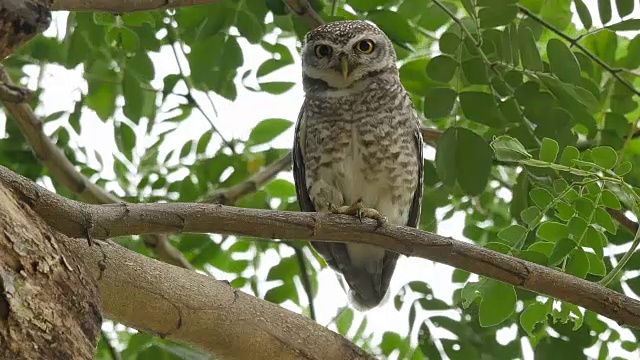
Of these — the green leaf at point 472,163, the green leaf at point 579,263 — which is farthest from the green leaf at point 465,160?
the green leaf at point 579,263

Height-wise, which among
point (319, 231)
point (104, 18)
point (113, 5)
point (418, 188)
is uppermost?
point (113, 5)

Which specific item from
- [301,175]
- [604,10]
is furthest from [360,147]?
[604,10]

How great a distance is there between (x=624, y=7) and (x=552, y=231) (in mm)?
519

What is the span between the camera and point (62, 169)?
2.02 metres

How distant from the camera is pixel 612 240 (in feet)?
5.95

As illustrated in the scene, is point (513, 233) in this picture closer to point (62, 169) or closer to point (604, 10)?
point (604, 10)

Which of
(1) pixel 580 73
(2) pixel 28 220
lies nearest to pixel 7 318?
(2) pixel 28 220

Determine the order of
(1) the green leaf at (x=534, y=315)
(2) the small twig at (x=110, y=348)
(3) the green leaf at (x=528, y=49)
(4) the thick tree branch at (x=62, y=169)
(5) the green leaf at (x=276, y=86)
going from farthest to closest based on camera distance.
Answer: (5) the green leaf at (x=276, y=86) < (4) the thick tree branch at (x=62, y=169) < (2) the small twig at (x=110, y=348) < (3) the green leaf at (x=528, y=49) < (1) the green leaf at (x=534, y=315)

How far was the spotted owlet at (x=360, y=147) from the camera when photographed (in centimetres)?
206

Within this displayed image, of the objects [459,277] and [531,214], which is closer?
[531,214]

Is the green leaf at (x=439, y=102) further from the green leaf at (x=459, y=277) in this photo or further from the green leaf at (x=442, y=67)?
the green leaf at (x=459, y=277)

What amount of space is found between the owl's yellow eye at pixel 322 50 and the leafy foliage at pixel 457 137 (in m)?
0.07

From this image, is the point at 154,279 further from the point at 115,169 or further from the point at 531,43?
the point at 115,169

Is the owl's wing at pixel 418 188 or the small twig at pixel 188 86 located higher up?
the small twig at pixel 188 86
